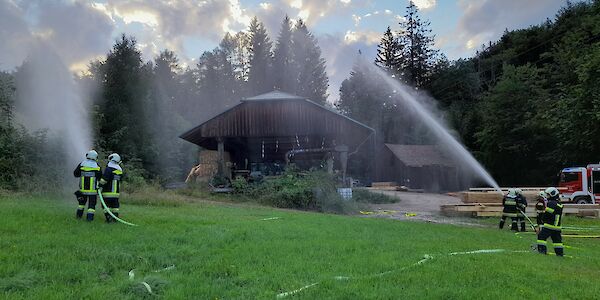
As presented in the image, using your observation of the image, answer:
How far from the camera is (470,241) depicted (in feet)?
34.9

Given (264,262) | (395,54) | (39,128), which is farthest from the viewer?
(395,54)

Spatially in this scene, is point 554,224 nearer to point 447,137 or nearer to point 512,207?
point 512,207

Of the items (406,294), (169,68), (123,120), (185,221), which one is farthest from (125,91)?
(169,68)

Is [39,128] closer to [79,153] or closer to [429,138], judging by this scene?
[79,153]

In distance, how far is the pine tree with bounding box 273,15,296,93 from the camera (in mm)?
74188

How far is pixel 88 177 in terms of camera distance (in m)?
10.8

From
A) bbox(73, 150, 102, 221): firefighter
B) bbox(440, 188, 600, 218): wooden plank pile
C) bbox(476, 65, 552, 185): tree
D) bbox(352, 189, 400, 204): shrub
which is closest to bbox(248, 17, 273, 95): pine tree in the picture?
bbox(476, 65, 552, 185): tree

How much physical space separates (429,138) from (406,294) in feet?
190

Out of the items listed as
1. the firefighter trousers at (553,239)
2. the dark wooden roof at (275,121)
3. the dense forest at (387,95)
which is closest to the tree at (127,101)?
the dense forest at (387,95)

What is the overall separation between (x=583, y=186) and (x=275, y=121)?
68.6ft

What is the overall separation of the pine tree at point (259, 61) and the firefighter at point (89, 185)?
216 feet

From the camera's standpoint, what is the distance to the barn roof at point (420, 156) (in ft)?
161

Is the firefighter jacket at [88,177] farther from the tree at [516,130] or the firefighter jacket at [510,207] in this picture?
the tree at [516,130]

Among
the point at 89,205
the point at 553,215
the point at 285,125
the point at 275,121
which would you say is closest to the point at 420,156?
the point at 285,125
